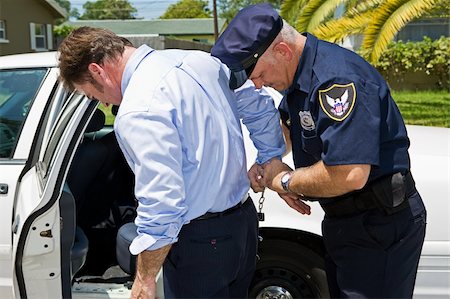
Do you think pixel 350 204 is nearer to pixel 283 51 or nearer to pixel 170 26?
pixel 283 51

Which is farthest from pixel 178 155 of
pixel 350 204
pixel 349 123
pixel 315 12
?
pixel 315 12

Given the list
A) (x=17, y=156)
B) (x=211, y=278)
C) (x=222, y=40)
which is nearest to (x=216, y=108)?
(x=222, y=40)

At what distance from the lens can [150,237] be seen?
1953 millimetres

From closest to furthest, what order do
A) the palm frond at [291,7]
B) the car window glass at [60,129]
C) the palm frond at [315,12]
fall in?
the car window glass at [60,129] → the palm frond at [315,12] → the palm frond at [291,7]

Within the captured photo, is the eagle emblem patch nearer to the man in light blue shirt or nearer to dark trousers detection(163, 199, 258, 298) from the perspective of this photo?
the man in light blue shirt

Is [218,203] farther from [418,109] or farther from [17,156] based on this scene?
[418,109]

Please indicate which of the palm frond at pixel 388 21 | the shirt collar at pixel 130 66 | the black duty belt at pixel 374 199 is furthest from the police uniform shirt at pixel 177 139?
the palm frond at pixel 388 21

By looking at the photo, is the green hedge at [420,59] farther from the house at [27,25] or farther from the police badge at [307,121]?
the police badge at [307,121]

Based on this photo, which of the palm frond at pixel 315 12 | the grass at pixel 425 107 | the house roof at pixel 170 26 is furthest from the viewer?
the house roof at pixel 170 26

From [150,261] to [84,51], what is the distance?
0.72m

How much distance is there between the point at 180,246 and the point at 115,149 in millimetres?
1825

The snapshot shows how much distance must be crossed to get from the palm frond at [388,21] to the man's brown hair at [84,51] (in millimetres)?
7669

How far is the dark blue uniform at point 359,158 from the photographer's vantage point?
1958 mm

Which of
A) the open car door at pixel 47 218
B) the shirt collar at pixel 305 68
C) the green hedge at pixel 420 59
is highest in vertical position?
the shirt collar at pixel 305 68
